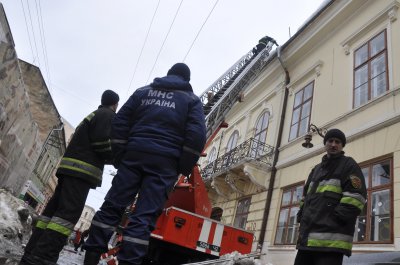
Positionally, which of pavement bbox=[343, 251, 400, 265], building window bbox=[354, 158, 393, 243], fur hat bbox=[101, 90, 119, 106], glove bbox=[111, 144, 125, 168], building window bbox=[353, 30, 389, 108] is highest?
building window bbox=[353, 30, 389, 108]

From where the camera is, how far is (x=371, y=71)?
9.04 m

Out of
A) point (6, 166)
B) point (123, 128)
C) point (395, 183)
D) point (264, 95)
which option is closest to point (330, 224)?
point (123, 128)

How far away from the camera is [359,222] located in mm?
7434

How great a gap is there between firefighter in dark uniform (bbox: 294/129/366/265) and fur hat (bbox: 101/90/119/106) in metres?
2.39

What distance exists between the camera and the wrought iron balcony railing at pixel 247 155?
1241cm

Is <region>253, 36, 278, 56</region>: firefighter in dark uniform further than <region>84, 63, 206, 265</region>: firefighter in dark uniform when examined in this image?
Yes

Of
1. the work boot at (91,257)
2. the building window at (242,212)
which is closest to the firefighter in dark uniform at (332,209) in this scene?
the work boot at (91,257)

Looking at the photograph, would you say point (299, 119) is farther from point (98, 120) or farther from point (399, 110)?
point (98, 120)

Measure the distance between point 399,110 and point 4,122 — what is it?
8.13 meters

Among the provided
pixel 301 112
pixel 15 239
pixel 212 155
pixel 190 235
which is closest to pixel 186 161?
pixel 190 235

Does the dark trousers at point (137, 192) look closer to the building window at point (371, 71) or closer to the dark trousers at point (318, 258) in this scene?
the dark trousers at point (318, 258)

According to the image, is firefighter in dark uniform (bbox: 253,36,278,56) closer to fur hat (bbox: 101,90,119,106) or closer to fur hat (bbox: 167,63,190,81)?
fur hat (bbox: 101,90,119,106)

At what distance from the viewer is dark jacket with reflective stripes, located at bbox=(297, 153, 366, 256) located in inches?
112

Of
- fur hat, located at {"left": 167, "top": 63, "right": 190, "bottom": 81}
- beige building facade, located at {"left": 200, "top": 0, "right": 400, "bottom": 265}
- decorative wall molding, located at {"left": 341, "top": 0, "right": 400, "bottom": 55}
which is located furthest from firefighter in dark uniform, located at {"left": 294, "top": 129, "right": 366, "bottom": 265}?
decorative wall molding, located at {"left": 341, "top": 0, "right": 400, "bottom": 55}
